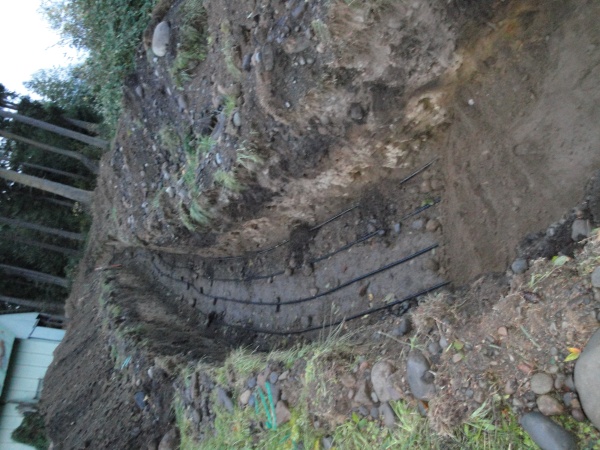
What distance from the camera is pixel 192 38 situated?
4613 mm

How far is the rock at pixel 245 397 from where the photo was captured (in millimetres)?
3633

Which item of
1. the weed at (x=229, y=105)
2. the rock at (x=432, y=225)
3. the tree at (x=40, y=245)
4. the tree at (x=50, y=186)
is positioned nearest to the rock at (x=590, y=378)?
the rock at (x=432, y=225)

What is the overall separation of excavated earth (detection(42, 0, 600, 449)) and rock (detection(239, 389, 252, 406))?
897mm

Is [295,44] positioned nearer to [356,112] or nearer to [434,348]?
[356,112]

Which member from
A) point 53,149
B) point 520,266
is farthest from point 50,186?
point 520,266

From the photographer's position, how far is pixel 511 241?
306 centimetres

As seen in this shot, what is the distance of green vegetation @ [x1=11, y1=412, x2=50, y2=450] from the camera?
27.2 ft

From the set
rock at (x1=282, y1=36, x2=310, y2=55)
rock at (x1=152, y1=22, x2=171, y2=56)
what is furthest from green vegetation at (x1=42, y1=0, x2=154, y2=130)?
rock at (x1=282, y1=36, x2=310, y2=55)

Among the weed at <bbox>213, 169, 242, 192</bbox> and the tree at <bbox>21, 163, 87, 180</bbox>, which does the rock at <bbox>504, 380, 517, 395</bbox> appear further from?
the tree at <bbox>21, 163, 87, 180</bbox>

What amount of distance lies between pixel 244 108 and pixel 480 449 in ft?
9.36

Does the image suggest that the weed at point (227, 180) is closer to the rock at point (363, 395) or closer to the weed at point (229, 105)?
the weed at point (229, 105)

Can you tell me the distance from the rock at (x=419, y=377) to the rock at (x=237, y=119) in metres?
2.30

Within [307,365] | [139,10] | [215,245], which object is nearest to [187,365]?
[215,245]

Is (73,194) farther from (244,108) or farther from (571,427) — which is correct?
(571,427)
